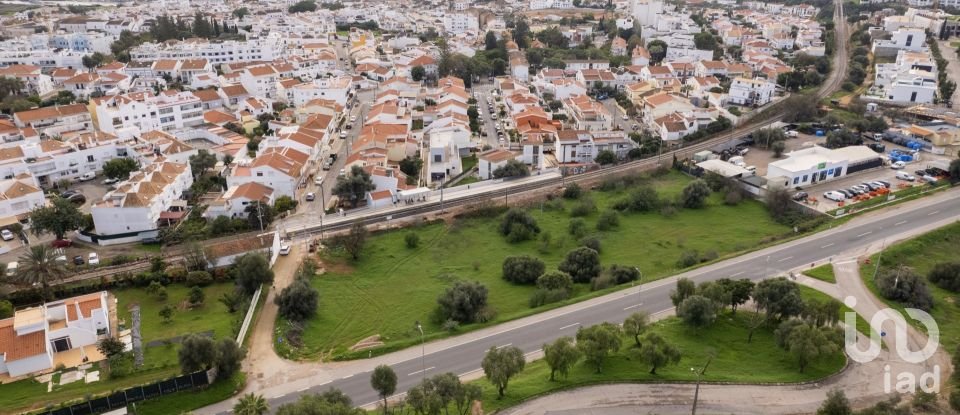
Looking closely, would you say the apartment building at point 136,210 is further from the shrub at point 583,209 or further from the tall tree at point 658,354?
the tall tree at point 658,354

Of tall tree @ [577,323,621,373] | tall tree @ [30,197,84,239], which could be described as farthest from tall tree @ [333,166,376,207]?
tall tree @ [577,323,621,373]

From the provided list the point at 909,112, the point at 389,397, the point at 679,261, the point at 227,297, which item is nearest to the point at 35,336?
the point at 227,297

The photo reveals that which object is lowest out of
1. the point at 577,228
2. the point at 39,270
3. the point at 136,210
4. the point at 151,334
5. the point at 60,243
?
the point at 151,334

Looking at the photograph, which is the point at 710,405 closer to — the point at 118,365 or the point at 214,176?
the point at 118,365

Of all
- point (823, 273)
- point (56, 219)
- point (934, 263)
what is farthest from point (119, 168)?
point (934, 263)

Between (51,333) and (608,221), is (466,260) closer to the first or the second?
(608,221)

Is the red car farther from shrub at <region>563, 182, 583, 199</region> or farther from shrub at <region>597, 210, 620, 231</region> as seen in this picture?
shrub at <region>597, 210, 620, 231</region>
